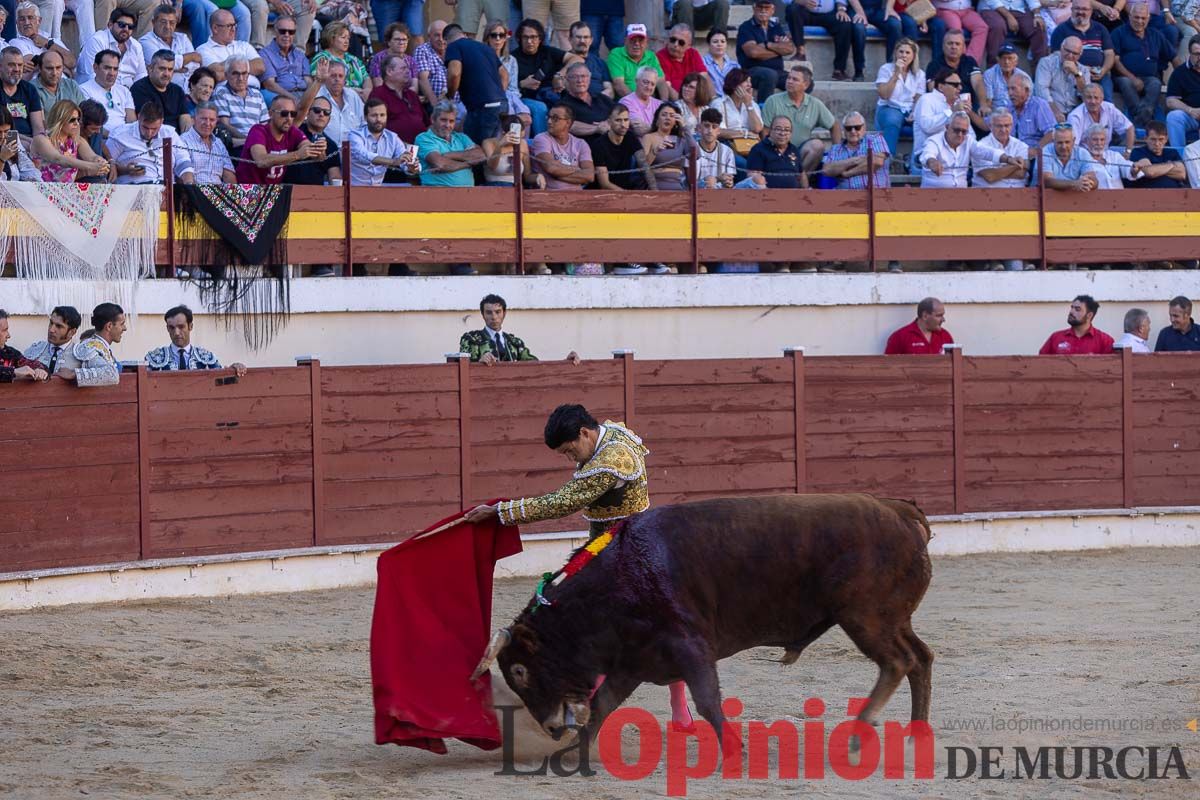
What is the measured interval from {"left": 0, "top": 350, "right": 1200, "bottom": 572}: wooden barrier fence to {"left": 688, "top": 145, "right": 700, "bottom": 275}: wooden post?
1022mm

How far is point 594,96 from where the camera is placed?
11305 mm

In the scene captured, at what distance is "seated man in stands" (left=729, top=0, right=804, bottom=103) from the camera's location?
12.6 metres

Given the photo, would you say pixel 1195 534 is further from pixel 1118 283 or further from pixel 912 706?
pixel 912 706

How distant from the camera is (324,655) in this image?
745cm

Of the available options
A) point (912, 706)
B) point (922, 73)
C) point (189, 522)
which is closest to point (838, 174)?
point (922, 73)

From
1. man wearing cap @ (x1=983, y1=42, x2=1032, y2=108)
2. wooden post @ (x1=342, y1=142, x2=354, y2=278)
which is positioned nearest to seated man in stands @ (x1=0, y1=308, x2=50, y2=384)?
wooden post @ (x1=342, y1=142, x2=354, y2=278)

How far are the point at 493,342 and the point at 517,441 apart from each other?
1.97 ft

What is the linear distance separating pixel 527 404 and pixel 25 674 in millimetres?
3829

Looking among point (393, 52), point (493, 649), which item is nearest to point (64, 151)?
point (393, 52)

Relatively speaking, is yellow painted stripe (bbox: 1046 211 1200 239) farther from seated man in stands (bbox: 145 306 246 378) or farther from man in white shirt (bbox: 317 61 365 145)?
seated man in stands (bbox: 145 306 246 378)

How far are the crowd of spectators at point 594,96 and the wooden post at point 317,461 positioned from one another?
1309 mm

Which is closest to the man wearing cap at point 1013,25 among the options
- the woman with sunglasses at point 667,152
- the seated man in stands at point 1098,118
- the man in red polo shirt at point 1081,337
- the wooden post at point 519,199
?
the seated man in stands at point 1098,118

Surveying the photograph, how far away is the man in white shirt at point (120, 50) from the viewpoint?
9938 millimetres

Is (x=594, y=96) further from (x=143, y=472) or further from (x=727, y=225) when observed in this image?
(x=143, y=472)
